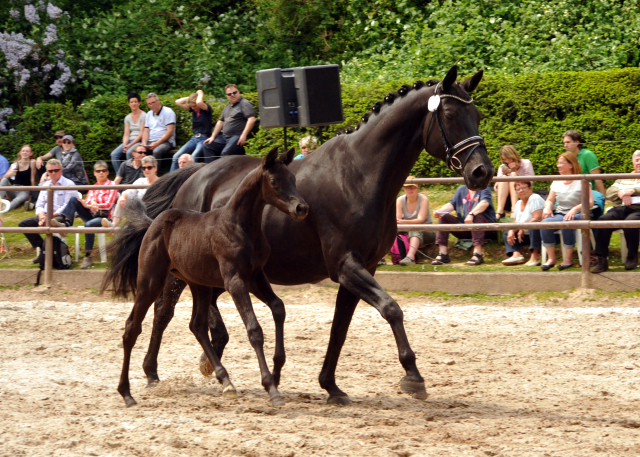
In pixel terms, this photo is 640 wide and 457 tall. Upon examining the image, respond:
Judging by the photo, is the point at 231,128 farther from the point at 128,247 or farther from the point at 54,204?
the point at 128,247

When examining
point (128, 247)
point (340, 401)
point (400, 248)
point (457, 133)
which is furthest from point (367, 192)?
point (400, 248)

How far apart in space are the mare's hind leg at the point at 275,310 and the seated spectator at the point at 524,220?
4.75 m

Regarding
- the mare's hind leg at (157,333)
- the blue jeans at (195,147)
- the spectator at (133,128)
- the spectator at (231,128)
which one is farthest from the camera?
the spectator at (133,128)

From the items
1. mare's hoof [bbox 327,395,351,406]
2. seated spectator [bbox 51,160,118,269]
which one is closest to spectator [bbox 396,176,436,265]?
seated spectator [bbox 51,160,118,269]

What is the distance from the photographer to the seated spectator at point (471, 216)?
9148 millimetres

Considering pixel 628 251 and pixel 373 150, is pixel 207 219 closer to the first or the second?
pixel 373 150

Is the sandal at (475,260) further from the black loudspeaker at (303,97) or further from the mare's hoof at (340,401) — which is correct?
the mare's hoof at (340,401)

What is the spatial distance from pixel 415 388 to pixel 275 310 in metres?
0.97

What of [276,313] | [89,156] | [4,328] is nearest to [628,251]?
[276,313]

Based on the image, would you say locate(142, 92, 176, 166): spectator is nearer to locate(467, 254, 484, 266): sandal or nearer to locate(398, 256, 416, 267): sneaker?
locate(398, 256, 416, 267): sneaker

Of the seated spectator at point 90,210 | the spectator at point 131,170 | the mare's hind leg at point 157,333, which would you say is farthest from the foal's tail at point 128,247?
the spectator at point 131,170

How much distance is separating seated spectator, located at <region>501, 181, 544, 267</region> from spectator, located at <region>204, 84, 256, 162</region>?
4114 mm

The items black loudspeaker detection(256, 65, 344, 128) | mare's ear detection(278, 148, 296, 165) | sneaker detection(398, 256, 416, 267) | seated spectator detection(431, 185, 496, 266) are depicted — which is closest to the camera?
mare's ear detection(278, 148, 296, 165)

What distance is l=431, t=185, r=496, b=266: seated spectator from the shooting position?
9148mm
